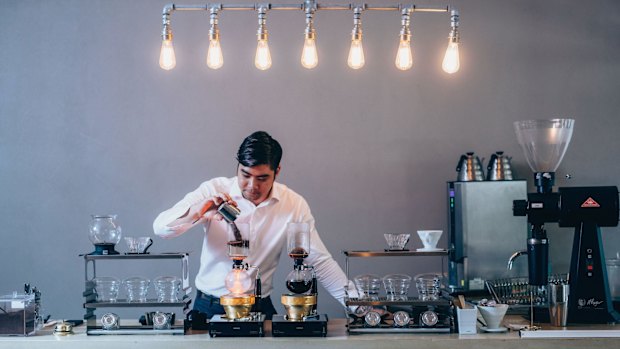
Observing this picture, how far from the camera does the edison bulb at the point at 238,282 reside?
10.7 feet

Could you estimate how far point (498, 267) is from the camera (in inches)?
202

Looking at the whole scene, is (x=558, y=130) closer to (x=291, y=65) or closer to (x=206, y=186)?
(x=206, y=186)

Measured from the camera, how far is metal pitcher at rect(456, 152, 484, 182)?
5.18m

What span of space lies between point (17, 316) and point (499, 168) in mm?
3335

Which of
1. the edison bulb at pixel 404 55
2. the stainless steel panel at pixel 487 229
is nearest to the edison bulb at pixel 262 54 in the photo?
the edison bulb at pixel 404 55

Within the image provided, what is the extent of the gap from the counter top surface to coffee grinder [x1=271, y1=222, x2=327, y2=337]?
4 cm

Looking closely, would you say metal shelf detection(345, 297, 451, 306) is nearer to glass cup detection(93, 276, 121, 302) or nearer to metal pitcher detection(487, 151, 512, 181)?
glass cup detection(93, 276, 121, 302)

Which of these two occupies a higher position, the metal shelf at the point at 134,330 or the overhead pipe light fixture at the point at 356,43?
the overhead pipe light fixture at the point at 356,43

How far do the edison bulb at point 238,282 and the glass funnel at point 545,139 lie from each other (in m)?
1.45

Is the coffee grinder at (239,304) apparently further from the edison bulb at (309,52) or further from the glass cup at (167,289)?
the edison bulb at (309,52)

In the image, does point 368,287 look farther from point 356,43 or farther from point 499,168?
point 499,168

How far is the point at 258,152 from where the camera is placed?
3.78 metres

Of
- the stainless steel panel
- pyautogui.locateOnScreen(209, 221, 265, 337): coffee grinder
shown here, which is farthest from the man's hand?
the stainless steel panel

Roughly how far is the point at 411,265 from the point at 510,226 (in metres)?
0.83
